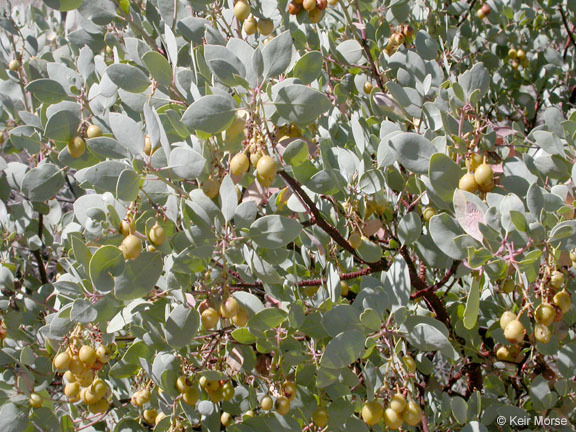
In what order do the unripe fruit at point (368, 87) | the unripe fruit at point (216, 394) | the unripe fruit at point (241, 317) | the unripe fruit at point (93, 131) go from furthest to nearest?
the unripe fruit at point (368, 87), the unripe fruit at point (216, 394), the unripe fruit at point (93, 131), the unripe fruit at point (241, 317)

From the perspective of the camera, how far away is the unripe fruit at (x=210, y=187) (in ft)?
3.16

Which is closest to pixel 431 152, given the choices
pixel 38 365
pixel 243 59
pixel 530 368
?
pixel 243 59

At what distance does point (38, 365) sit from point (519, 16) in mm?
2337

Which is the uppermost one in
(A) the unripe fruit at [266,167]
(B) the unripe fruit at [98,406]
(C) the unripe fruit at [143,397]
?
(A) the unripe fruit at [266,167]

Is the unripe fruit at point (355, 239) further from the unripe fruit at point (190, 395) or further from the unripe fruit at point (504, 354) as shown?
the unripe fruit at point (504, 354)

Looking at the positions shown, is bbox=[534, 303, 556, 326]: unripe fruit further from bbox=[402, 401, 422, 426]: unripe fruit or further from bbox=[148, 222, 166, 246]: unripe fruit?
bbox=[148, 222, 166, 246]: unripe fruit

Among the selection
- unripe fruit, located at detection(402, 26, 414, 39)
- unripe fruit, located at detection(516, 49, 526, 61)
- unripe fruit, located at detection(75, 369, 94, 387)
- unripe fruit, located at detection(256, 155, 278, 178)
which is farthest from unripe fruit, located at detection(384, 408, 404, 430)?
unripe fruit, located at detection(516, 49, 526, 61)

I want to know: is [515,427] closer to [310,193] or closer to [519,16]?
[310,193]

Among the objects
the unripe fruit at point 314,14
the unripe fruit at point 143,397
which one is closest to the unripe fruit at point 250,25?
the unripe fruit at point 314,14

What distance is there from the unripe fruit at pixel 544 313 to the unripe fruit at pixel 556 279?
4cm

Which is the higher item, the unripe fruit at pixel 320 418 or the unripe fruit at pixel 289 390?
the unripe fruit at pixel 289 390

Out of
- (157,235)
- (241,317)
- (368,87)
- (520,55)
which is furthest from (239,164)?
(520,55)

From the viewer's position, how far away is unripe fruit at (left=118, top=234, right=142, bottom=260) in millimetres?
929

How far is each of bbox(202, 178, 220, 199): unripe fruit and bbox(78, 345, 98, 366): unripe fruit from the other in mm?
432
